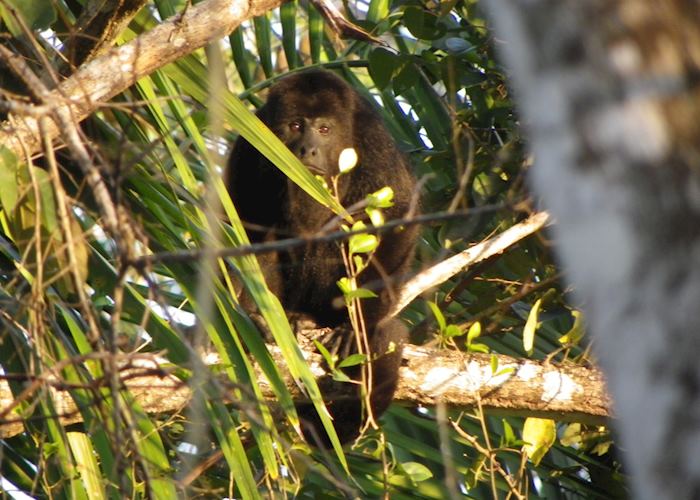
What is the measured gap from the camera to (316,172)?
13.1 feet

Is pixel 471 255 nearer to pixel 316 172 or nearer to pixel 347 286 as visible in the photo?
pixel 347 286

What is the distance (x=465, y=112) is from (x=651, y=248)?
120 inches

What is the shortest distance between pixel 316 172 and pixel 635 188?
3322mm

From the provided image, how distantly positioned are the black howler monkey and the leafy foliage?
0.11m

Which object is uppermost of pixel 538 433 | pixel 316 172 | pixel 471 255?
pixel 316 172

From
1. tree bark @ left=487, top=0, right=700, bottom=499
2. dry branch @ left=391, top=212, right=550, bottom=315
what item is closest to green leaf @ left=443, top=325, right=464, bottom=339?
dry branch @ left=391, top=212, right=550, bottom=315

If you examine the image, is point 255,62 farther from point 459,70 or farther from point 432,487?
A: point 432,487

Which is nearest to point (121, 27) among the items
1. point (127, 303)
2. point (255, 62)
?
point (127, 303)

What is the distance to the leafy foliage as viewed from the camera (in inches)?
59.0

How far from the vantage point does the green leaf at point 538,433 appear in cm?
311

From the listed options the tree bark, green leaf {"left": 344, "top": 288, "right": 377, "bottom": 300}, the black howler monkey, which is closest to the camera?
the tree bark

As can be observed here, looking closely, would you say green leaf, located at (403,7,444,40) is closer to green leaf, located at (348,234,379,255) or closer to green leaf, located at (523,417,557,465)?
green leaf, located at (348,234,379,255)

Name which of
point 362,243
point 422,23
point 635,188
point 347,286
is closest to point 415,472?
point 347,286

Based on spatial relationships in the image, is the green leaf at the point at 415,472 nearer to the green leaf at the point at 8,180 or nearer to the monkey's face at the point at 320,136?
the monkey's face at the point at 320,136
